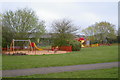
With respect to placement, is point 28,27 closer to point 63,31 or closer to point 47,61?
point 63,31

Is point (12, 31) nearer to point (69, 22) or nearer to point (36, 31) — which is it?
point (36, 31)

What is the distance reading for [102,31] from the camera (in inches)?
2867

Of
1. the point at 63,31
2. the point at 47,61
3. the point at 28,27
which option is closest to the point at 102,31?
the point at 63,31

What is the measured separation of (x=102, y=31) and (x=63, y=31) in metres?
39.4

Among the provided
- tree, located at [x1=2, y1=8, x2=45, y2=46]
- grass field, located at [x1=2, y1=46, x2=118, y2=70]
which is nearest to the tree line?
tree, located at [x1=2, y1=8, x2=45, y2=46]

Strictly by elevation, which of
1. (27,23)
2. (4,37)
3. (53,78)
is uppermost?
(27,23)

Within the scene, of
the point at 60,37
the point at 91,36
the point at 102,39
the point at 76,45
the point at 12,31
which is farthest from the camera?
the point at 91,36

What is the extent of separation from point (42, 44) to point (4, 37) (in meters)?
26.4

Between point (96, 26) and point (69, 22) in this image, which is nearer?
point (69, 22)

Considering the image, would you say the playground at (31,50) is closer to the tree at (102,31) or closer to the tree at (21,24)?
the tree at (21,24)

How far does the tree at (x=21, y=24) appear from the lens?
111 feet

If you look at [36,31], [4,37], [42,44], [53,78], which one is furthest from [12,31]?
[53,78]

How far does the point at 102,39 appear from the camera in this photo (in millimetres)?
71625

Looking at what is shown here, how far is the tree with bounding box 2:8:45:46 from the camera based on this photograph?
33906 mm
